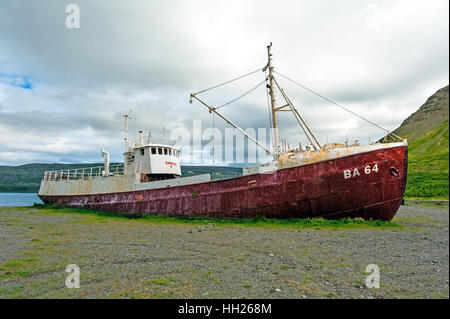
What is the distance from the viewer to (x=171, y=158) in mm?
24703

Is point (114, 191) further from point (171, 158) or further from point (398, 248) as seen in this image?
point (398, 248)

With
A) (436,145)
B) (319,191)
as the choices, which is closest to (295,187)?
(319,191)

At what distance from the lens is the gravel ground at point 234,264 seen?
191 inches

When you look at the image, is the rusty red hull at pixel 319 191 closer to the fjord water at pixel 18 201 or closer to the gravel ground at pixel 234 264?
the gravel ground at pixel 234 264

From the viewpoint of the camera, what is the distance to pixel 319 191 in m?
13.2

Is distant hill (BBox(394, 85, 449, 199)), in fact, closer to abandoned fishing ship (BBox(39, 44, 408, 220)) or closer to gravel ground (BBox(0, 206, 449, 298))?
gravel ground (BBox(0, 206, 449, 298))

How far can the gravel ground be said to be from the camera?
4.86 m

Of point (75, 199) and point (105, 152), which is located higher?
point (105, 152)

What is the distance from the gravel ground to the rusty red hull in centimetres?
196

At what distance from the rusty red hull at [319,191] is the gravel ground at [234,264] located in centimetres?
196

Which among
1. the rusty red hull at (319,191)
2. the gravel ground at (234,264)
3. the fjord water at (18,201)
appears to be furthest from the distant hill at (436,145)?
the fjord water at (18,201)

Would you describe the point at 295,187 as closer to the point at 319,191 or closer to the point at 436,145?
the point at 319,191
